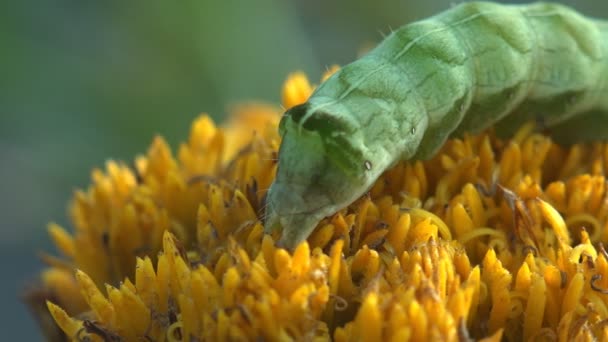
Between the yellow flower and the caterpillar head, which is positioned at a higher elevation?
the caterpillar head

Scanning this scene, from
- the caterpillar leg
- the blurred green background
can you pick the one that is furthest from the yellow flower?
the blurred green background

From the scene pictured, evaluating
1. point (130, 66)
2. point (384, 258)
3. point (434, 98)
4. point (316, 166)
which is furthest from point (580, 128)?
point (130, 66)

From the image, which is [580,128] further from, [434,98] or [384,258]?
[384,258]

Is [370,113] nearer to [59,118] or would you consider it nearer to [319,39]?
[319,39]

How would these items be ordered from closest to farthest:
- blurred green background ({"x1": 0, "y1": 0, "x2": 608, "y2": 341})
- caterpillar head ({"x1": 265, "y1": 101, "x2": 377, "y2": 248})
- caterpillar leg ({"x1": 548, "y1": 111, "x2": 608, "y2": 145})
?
caterpillar head ({"x1": 265, "y1": 101, "x2": 377, "y2": 248}) < caterpillar leg ({"x1": 548, "y1": 111, "x2": 608, "y2": 145}) < blurred green background ({"x1": 0, "y1": 0, "x2": 608, "y2": 341})

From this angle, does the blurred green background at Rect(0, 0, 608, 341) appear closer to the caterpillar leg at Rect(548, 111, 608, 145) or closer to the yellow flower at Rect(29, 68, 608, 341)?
the yellow flower at Rect(29, 68, 608, 341)

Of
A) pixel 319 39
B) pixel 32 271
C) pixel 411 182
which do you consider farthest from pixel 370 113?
pixel 32 271

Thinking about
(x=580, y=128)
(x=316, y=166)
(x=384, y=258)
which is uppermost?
(x=316, y=166)
